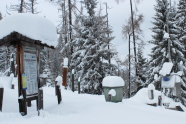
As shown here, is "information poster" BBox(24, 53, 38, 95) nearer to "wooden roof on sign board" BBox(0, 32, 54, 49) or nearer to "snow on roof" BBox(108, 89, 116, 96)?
"wooden roof on sign board" BBox(0, 32, 54, 49)

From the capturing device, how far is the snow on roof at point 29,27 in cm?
459

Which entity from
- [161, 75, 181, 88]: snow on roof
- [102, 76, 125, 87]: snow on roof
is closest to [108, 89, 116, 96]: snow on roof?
[102, 76, 125, 87]: snow on roof

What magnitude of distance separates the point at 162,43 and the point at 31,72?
16.1 meters

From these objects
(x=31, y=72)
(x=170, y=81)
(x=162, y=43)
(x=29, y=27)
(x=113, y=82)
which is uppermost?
(x=162, y=43)

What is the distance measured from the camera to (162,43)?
1816 centimetres

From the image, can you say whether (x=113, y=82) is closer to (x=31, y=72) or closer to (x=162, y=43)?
(x=31, y=72)

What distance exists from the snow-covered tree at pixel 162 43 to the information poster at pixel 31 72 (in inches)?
588

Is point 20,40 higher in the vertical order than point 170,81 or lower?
higher

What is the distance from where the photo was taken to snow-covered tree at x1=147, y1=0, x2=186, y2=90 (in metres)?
17.9

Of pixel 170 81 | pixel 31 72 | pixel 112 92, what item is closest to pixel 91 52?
pixel 170 81

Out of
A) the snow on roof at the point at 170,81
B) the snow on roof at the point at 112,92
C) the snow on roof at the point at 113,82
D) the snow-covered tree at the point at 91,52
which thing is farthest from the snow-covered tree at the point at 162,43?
the snow on roof at the point at 112,92

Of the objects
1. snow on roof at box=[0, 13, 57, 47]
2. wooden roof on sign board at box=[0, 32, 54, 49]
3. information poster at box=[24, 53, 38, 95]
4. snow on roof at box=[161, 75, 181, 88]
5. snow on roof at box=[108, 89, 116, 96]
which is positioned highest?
snow on roof at box=[0, 13, 57, 47]

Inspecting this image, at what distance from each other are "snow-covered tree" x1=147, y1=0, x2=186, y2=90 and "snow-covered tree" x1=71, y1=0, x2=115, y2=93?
5.24 meters

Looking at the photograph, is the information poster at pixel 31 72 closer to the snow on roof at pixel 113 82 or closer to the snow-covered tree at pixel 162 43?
the snow on roof at pixel 113 82
